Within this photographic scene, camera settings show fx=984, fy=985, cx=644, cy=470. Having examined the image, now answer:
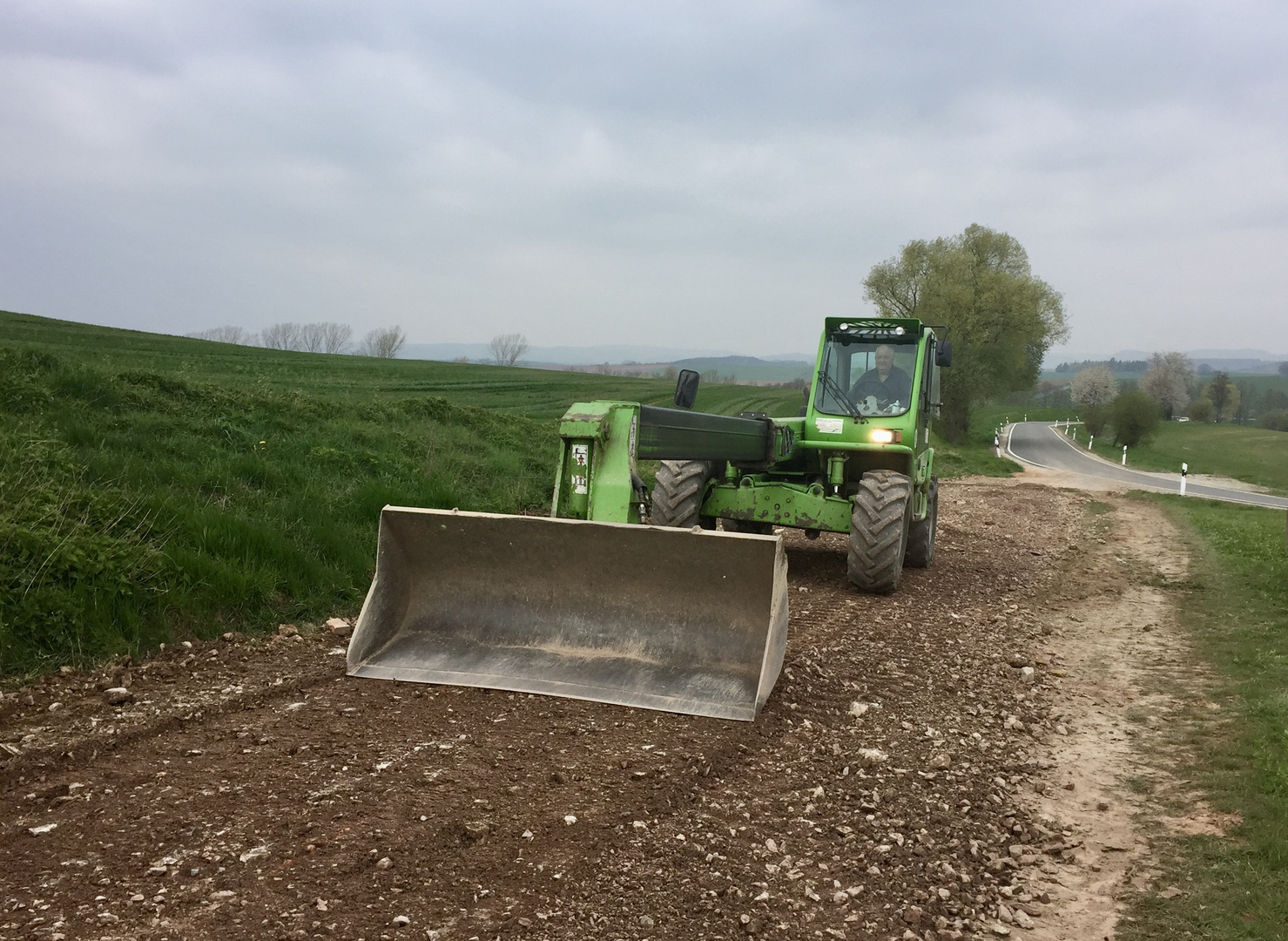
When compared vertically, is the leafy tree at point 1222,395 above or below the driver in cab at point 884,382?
above

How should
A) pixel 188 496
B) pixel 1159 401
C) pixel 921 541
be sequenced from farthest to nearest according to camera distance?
pixel 1159 401 < pixel 921 541 < pixel 188 496

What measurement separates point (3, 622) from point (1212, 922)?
5.72 m

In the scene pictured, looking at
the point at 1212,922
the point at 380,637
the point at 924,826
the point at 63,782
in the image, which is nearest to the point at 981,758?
the point at 924,826

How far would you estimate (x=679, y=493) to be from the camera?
866cm

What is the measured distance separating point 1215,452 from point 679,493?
1966 inches

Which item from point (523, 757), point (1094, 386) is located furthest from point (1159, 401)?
point (523, 757)

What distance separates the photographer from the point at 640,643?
5.50 metres

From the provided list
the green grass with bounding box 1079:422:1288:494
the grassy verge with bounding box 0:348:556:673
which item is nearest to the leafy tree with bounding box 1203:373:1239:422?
the green grass with bounding box 1079:422:1288:494

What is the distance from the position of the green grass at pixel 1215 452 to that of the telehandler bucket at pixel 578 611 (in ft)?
110

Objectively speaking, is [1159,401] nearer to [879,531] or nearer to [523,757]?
[879,531]

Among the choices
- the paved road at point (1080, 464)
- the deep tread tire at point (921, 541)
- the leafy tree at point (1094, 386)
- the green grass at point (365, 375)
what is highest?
the leafy tree at point (1094, 386)

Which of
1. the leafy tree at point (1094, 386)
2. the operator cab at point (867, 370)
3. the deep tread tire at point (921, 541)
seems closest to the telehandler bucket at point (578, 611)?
the operator cab at point (867, 370)

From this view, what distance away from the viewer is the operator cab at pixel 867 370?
30.2ft

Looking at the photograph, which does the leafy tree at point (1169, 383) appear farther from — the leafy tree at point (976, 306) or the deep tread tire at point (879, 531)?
the deep tread tire at point (879, 531)
